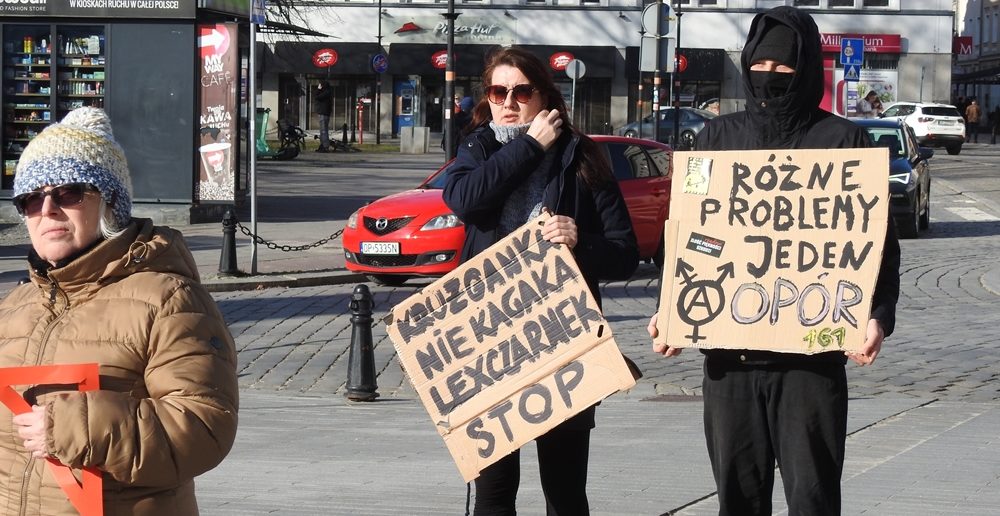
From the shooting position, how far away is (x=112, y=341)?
3.09m

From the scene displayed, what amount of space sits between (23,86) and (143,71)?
1.95 meters

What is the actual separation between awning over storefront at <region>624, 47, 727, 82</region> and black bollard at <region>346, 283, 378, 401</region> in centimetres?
4812

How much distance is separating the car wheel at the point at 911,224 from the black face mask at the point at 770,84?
17.5 meters

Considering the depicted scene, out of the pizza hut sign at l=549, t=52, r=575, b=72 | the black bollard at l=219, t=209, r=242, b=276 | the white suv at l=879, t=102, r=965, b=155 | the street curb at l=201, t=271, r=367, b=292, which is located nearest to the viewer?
the street curb at l=201, t=271, r=367, b=292

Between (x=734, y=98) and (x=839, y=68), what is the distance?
164 inches

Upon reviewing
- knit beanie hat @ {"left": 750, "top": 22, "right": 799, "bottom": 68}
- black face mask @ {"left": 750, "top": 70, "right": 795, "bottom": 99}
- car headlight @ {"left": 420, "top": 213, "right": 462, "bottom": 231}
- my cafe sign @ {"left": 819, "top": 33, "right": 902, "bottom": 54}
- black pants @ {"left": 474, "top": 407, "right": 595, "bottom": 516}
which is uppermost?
my cafe sign @ {"left": 819, "top": 33, "right": 902, "bottom": 54}

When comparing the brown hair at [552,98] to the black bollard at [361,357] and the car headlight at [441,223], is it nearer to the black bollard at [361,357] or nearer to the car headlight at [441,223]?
the black bollard at [361,357]

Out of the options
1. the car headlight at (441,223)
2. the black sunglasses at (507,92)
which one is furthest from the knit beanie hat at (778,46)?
the car headlight at (441,223)

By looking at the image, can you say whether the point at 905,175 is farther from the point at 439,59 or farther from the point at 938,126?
the point at 439,59

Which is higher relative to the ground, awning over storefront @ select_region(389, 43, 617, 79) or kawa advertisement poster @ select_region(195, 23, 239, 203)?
awning over storefront @ select_region(389, 43, 617, 79)

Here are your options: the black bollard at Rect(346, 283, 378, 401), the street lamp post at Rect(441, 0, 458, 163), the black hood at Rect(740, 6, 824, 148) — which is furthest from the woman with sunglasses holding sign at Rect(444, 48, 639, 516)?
the street lamp post at Rect(441, 0, 458, 163)

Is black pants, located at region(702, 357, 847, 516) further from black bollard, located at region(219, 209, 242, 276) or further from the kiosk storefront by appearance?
the kiosk storefront

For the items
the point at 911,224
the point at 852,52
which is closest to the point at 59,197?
the point at 911,224

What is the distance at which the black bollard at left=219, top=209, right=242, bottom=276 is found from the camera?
15055 mm
